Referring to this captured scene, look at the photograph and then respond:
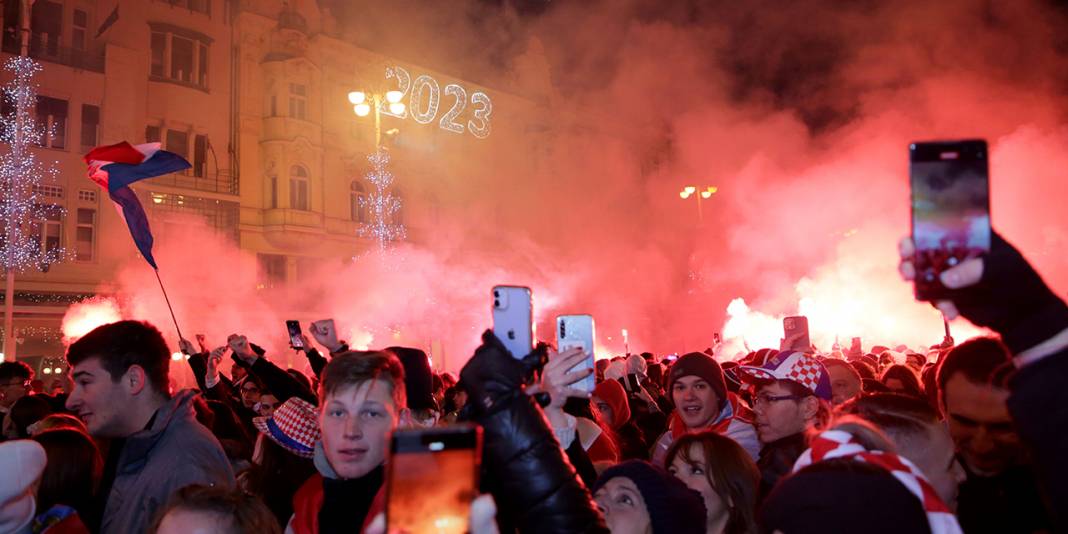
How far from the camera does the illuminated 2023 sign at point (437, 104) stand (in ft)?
94.1

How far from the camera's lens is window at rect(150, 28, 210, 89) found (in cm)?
2345

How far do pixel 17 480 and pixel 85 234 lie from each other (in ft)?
72.2

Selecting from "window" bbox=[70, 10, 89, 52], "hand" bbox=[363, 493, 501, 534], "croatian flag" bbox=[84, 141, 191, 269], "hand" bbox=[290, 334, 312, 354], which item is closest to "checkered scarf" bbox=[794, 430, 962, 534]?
"hand" bbox=[363, 493, 501, 534]

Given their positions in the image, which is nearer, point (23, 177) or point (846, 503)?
point (846, 503)

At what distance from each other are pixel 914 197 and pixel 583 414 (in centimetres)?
365

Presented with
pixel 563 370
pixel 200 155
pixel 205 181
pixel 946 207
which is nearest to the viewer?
pixel 946 207

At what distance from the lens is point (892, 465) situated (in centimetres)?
171

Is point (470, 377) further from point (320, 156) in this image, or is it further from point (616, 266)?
point (616, 266)

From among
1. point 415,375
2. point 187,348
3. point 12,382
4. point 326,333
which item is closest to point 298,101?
point 12,382

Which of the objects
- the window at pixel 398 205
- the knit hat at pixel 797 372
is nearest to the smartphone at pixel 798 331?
the knit hat at pixel 797 372

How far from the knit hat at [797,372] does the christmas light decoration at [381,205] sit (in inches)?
972

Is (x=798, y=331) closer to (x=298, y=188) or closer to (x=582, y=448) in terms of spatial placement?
(x=582, y=448)

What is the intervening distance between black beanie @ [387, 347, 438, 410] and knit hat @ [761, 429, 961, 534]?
252 cm

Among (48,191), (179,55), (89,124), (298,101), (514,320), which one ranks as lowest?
(514,320)
